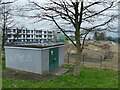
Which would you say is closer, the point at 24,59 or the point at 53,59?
the point at 24,59

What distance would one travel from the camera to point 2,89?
21.5ft

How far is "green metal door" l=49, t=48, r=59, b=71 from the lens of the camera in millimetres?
11023

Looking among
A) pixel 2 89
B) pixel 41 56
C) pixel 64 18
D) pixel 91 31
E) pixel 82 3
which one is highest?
pixel 82 3

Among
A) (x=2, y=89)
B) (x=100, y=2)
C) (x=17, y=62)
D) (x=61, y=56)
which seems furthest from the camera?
(x=61, y=56)

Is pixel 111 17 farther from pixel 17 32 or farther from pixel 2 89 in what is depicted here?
pixel 17 32

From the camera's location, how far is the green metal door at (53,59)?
36.2 ft

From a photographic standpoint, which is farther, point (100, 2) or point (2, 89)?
point (100, 2)

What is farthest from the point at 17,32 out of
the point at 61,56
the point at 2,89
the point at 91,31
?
the point at 2,89

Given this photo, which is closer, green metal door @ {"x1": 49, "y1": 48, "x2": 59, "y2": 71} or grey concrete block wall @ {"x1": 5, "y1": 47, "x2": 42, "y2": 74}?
grey concrete block wall @ {"x1": 5, "y1": 47, "x2": 42, "y2": 74}

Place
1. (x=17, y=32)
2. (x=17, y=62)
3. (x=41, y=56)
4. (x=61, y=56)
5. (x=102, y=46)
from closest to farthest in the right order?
(x=41, y=56) → (x=17, y=62) → (x=61, y=56) → (x=17, y=32) → (x=102, y=46)

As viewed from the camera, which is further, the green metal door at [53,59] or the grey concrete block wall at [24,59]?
the green metal door at [53,59]

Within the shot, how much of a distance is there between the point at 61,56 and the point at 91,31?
415 cm

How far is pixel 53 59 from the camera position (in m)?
11.5

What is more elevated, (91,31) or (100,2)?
(100,2)
